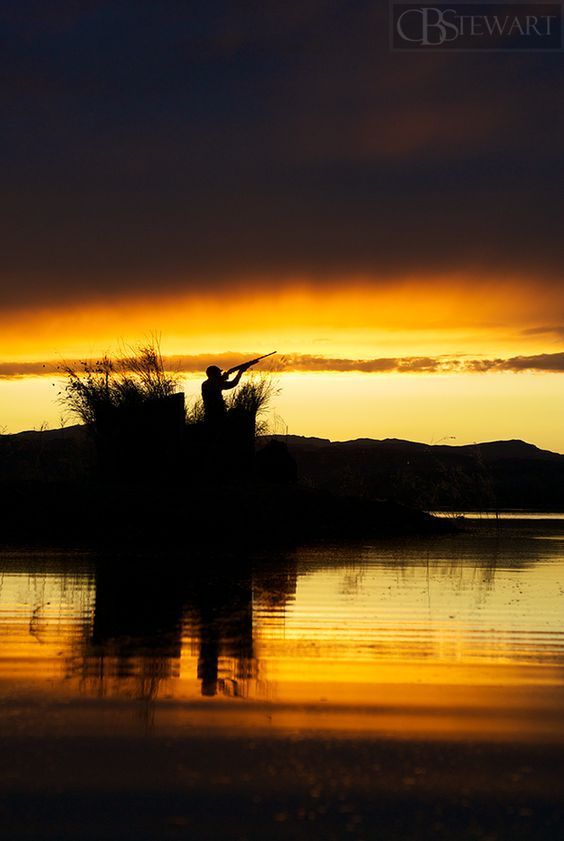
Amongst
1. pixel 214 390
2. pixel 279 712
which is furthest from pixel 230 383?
pixel 279 712

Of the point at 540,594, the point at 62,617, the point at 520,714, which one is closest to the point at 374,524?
the point at 540,594

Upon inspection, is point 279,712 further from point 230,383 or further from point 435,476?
Result: point 435,476

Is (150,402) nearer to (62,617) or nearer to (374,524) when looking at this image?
(374,524)

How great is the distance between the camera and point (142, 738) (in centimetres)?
639

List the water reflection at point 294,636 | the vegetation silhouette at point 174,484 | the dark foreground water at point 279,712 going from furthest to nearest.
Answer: the vegetation silhouette at point 174,484 → the water reflection at point 294,636 → the dark foreground water at point 279,712

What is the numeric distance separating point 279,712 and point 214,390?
2300 cm

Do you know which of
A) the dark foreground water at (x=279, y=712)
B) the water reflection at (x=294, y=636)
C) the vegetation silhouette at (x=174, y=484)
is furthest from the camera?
the vegetation silhouette at (x=174, y=484)

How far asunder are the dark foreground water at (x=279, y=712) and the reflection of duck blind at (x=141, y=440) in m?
14.7

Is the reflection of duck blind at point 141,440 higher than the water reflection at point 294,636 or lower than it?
higher

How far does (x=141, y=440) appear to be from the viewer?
Answer: 96.9 feet

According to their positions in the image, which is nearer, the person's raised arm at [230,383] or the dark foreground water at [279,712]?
the dark foreground water at [279,712]

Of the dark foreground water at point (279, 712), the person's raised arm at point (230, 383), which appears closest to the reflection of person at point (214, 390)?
the person's raised arm at point (230, 383)

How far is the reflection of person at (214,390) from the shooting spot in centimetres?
3000

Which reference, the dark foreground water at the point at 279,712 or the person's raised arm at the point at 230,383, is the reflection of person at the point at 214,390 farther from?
the dark foreground water at the point at 279,712
